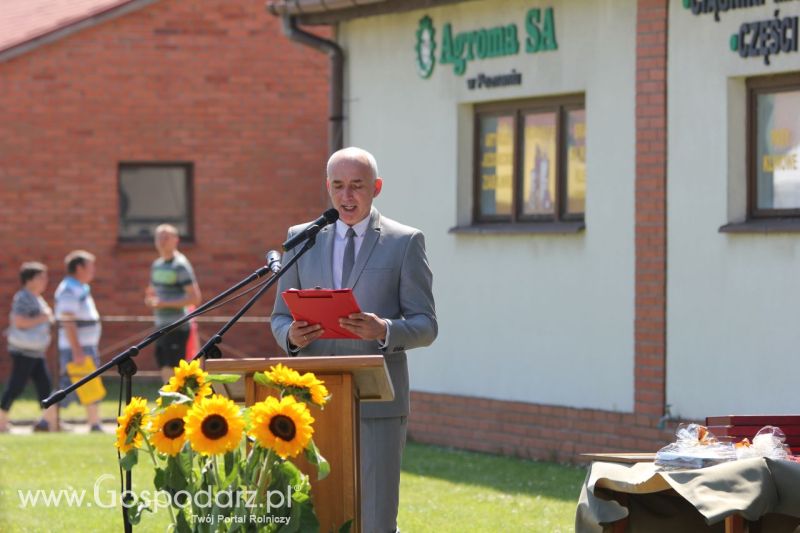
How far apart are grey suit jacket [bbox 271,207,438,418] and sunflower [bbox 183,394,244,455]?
1.02 metres

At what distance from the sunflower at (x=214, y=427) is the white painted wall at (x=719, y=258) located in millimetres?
6457

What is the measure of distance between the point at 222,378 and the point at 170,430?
0.34 m

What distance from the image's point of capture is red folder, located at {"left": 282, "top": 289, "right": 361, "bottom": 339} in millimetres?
6203

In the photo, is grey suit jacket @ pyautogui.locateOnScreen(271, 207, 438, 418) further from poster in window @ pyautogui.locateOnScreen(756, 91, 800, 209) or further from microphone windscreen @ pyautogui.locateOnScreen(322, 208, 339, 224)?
poster in window @ pyautogui.locateOnScreen(756, 91, 800, 209)

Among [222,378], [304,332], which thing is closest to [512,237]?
[304,332]

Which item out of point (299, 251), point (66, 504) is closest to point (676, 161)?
point (66, 504)

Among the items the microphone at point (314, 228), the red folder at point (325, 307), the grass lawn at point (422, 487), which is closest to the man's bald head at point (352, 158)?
the microphone at point (314, 228)

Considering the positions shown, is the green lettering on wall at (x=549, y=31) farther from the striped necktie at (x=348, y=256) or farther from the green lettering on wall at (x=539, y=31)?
the striped necktie at (x=348, y=256)

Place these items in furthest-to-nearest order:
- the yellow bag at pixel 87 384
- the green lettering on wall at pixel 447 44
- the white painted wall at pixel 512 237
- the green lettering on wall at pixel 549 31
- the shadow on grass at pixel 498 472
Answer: the yellow bag at pixel 87 384 → the green lettering on wall at pixel 447 44 → the green lettering on wall at pixel 549 31 → the white painted wall at pixel 512 237 → the shadow on grass at pixel 498 472

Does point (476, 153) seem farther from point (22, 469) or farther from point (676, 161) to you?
point (22, 469)

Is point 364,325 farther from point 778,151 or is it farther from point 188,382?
point 778,151

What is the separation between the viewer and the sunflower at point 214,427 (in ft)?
18.9

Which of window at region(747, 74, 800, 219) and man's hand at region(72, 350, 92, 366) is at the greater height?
window at region(747, 74, 800, 219)

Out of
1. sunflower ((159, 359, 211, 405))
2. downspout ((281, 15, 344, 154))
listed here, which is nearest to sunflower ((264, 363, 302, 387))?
sunflower ((159, 359, 211, 405))
